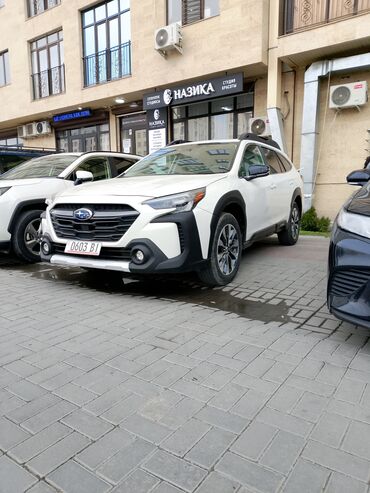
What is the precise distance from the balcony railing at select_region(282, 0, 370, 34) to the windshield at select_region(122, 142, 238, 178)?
7.12 metres

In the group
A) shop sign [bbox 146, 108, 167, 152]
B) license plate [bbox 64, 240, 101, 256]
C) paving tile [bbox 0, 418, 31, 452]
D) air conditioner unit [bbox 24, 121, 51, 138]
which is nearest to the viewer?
paving tile [bbox 0, 418, 31, 452]

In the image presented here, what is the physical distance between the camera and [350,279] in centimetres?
275

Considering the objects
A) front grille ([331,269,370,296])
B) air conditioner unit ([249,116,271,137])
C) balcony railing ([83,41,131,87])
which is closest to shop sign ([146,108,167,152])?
balcony railing ([83,41,131,87])

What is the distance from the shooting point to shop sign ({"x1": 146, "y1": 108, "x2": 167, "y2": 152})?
13.8m

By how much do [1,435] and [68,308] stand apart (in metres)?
1.99

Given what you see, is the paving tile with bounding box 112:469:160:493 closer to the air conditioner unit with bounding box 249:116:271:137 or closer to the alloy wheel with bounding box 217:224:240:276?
the alloy wheel with bounding box 217:224:240:276

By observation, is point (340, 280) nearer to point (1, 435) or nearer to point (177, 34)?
point (1, 435)

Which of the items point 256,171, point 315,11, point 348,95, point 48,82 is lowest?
point 256,171

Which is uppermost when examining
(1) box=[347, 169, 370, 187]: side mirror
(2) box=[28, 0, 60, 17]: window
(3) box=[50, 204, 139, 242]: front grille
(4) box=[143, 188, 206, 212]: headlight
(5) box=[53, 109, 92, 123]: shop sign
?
(2) box=[28, 0, 60, 17]: window

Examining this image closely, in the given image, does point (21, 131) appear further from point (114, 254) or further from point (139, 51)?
point (114, 254)

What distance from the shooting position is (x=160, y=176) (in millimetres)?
4855

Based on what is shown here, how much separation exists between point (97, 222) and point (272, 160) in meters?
3.38

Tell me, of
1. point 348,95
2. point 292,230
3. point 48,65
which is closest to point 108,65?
point 48,65

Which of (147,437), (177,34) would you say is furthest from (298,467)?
(177,34)
